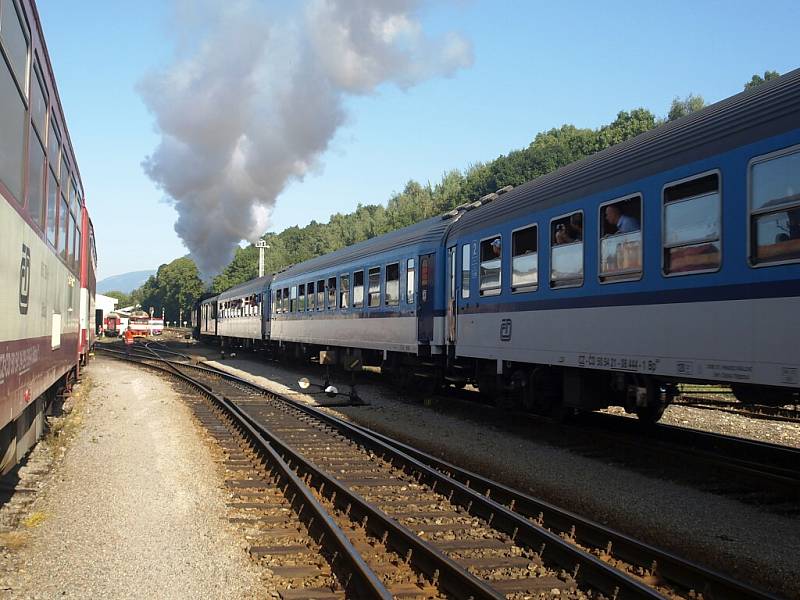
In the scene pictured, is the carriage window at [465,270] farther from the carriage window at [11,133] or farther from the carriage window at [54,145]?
the carriage window at [11,133]

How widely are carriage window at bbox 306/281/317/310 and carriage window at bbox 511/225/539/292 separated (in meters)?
12.1

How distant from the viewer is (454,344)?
1295 cm

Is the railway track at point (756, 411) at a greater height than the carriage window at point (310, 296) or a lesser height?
lesser

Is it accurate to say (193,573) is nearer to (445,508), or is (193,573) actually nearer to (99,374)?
(445,508)

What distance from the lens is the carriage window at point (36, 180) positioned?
538 cm

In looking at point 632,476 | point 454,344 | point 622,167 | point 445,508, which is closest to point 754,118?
point 622,167

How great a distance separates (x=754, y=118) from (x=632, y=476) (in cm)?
397

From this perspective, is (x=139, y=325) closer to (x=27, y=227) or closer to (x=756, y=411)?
(x=756, y=411)

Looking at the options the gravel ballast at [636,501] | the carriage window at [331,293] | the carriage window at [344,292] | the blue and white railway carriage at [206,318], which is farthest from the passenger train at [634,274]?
the blue and white railway carriage at [206,318]

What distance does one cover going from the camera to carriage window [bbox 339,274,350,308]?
18.9 meters

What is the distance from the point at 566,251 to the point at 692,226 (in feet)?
7.65

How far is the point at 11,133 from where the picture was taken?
14.8 ft

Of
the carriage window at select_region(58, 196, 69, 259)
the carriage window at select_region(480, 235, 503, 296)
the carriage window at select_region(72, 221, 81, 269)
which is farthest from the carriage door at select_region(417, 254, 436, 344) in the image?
the carriage window at select_region(58, 196, 69, 259)

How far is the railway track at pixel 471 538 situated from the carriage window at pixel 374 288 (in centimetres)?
728
